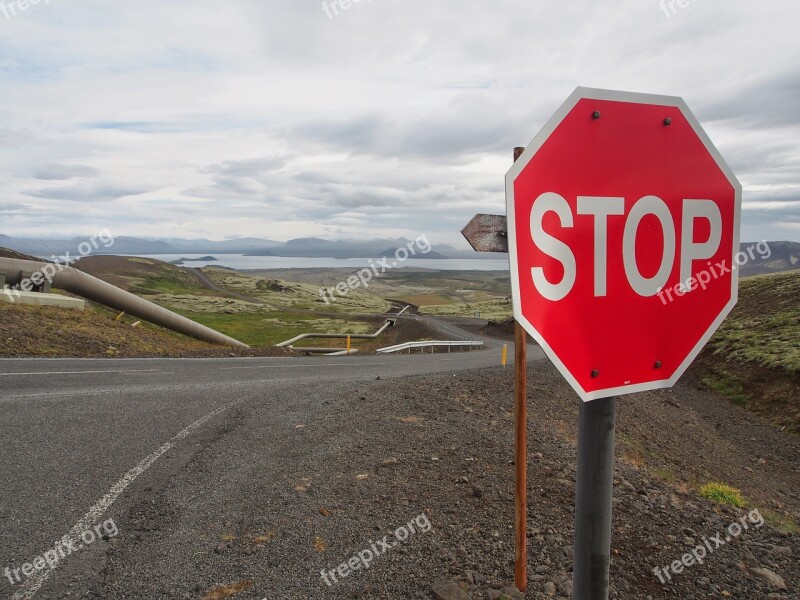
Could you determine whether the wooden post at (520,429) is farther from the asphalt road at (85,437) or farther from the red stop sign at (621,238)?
the asphalt road at (85,437)

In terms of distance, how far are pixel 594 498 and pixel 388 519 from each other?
10.1 feet

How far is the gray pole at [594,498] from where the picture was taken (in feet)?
5.45

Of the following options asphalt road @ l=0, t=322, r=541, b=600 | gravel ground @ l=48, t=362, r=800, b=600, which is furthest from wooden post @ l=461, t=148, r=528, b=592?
asphalt road @ l=0, t=322, r=541, b=600

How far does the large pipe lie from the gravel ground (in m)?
18.2

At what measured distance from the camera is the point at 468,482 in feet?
17.1

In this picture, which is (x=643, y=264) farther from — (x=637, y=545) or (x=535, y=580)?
(x=637, y=545)

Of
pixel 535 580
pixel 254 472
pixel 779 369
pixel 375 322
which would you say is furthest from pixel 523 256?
pixel 375 322

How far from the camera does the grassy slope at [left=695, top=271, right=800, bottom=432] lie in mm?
→ 14125

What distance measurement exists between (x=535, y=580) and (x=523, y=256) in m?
3.04

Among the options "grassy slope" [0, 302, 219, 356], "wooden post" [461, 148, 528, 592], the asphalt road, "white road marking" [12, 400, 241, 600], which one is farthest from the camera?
"grassy slope" [0, 302, 219, 356]

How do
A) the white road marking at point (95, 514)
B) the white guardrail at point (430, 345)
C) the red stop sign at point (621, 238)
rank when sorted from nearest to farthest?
1. the red stop sign at point (621, 238)
2. the white road marking at point (95, 514)
3. the white guardrail at point (430, 345)

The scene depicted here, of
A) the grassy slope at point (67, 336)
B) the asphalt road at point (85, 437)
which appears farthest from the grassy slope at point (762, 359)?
the grassy slope at point (67, 336)

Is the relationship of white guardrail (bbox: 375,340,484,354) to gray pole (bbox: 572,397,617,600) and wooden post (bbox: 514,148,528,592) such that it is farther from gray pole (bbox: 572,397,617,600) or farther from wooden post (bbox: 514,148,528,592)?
gray pole (bbox: 572,397,617,600)

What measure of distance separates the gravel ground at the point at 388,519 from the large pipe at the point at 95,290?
18168 millimetres
